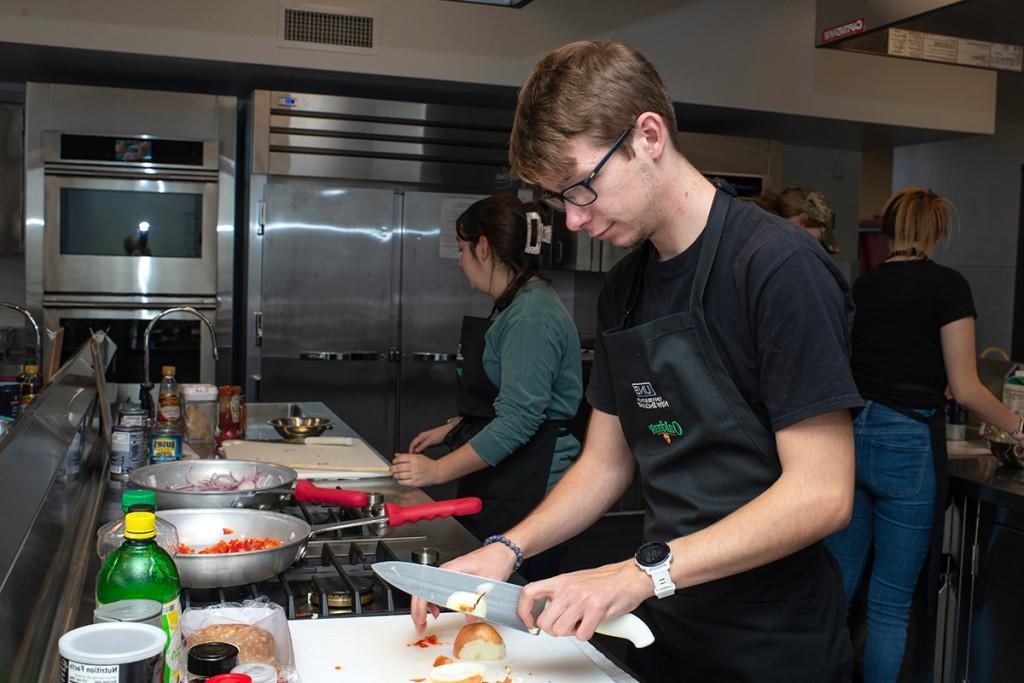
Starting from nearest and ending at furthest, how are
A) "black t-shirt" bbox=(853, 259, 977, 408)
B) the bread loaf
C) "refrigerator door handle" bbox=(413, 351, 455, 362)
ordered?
the bread loaf → "black t-shirt" bbox=(853, 259, 977, 408) → "refrigerator door handle" bbox=(413, 351, 455, 362)

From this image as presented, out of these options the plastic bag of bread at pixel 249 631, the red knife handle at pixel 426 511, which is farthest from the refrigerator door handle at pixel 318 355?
the plastic bag of bread at pixel 249 631

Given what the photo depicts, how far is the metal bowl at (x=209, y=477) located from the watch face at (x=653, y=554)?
0.90 metres

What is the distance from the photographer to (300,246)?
4961 mm

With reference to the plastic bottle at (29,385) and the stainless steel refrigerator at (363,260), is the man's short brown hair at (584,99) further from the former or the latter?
the stainless steel refrigerator at (363,260)

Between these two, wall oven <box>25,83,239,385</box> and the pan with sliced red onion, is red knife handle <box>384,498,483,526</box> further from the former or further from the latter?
wall oven <box>25,83,239,385</box>

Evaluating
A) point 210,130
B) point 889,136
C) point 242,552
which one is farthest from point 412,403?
point 242,552

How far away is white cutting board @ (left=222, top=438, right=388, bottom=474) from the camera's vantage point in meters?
2.56

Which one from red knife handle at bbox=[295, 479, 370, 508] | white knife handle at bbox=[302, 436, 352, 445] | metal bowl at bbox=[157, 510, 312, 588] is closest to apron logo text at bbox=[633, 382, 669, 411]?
metal bowl at bbox=[157, 510, 312, 588]

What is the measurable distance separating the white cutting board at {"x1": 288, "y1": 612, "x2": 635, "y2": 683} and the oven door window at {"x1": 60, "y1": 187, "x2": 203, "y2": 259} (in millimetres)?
3814

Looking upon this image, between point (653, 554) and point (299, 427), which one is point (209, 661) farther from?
point (299, 427)

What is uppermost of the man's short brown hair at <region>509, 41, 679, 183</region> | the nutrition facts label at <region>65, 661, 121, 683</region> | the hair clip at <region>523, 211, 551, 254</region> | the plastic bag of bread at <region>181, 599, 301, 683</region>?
the man's short brown hair at <region>509, 41, 679, 183</region>

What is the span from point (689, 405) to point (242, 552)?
0.70m

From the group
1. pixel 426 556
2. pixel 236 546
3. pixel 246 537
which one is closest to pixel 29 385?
pixel 246 537

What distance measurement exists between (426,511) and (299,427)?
125 cm
